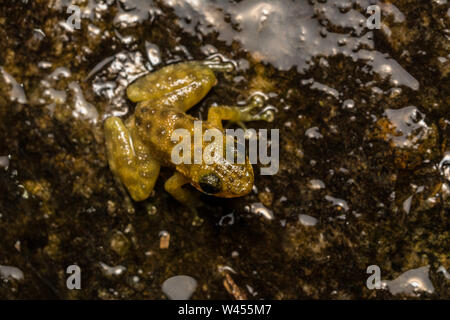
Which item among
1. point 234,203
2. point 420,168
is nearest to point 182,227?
point 234,203

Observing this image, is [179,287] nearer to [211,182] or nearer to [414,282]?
[211,182]

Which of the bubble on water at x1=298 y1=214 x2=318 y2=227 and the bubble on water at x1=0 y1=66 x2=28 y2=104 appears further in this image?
the bubble on water at x1=0 y1=66 x2=28 y2=104

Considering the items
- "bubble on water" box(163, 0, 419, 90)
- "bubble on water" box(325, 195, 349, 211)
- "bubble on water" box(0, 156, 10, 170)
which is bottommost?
"bubble on water" box(325, 195, 349, 211)

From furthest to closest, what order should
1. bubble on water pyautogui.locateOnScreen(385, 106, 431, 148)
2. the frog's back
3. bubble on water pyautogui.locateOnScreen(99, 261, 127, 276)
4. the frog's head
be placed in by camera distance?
bubble on water pyautogui.locateOnScreen(99, 261, 127, 276) → bubble on water pyautogui.locateOnScreen(385, 106, 431, 148) → the frog's back → the frog's head

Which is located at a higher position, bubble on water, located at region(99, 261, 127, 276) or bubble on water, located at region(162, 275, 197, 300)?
bubble on water, located at region(99, 261, 127, 276)

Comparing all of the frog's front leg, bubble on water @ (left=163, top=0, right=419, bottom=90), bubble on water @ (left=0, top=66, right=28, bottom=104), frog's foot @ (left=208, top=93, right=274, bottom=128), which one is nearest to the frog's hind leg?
frog's foot @ (left=208, top=93, right=274, bottom=128)

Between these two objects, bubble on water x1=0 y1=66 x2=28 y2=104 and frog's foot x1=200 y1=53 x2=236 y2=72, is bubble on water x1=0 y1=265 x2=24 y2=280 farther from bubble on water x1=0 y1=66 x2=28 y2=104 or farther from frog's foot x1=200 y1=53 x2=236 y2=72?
frog's foot x1=200 y1=53 x2=236 y2=72

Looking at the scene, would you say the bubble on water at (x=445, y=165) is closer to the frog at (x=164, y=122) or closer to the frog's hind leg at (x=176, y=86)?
the frog at (x=164, y=122)

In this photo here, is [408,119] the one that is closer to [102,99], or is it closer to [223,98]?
[223,98]

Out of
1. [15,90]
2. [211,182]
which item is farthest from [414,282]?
[15,90]


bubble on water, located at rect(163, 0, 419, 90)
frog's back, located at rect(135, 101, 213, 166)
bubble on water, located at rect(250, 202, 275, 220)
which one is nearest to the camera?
frog's back, located at rect(135, 101, 213, 166)
